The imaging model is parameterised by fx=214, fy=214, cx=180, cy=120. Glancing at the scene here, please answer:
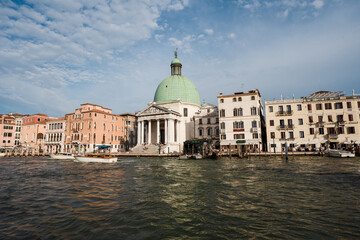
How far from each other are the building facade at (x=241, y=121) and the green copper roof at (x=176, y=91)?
14934 millimetres

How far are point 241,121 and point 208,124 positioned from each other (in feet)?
33.1

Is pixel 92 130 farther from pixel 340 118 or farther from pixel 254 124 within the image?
pixel 340 118

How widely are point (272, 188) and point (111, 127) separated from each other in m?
53.8

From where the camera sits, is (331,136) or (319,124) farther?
(319,124)

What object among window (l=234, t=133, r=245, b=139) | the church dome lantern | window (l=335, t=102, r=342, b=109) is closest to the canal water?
window (l=234, t=133, r=245, b=139)

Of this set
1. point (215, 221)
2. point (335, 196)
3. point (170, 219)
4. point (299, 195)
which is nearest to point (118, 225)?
point (170, 219)

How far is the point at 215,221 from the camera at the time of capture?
6984mm

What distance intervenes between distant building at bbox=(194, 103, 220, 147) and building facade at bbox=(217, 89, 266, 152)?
4.94 metres

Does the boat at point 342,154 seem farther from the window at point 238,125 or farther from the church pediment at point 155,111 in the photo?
the church pediment at point 155,111

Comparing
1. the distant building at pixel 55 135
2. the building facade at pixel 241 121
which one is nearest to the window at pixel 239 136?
the building facade at pixel 241 121

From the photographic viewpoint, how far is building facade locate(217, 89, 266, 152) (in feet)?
150

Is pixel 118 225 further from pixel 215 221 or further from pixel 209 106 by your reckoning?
pixel 209 106

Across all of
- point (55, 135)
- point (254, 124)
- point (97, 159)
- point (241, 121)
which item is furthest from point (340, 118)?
point (55, 135)

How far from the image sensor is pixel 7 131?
69375 millimetres
